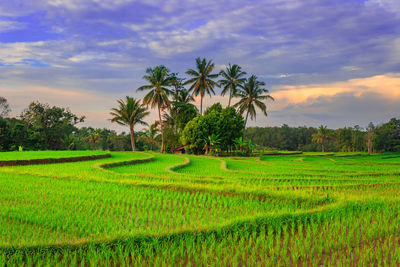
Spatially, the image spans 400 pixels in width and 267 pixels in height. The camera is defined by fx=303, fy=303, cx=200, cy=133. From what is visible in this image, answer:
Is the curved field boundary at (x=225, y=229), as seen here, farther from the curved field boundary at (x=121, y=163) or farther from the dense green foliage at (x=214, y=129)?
the dense green foliage at (x=214, y=129)

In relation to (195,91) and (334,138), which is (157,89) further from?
(334,138)

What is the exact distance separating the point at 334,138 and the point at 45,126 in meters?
53.1

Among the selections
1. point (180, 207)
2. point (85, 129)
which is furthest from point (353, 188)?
point (85, 129)

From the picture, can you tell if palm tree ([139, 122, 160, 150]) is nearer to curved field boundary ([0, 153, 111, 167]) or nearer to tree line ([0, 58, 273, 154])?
tree line ([0, 58, 273, 154])

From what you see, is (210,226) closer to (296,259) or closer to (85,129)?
(296,259)

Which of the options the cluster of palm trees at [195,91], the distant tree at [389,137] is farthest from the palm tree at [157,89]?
the distant tree at [389,137]

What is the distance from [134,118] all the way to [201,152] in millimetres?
8395

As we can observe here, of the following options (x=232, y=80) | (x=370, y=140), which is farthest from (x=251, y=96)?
(x=370, y=140)

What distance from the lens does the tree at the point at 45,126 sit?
3166cm

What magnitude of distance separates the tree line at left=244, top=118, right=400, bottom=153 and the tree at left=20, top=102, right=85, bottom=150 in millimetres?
31387

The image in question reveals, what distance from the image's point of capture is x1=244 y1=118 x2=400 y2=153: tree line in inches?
1832

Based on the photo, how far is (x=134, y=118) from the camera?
33.8 m

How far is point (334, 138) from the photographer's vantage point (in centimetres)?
6203

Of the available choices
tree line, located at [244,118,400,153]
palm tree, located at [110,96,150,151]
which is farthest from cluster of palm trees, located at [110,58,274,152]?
tree line, located at [244,118,400,153]
